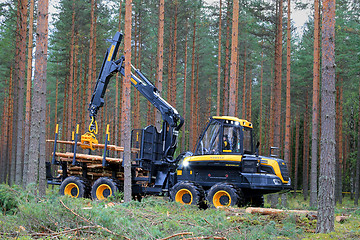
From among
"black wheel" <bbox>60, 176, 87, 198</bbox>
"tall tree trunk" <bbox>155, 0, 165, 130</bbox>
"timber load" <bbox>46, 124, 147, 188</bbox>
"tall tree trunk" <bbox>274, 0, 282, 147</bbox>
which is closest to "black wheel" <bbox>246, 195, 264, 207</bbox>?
"timber load" <bbox>46, 124, 147, 188</bbox>

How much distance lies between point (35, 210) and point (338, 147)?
2477cm

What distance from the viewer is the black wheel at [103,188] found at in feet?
47.4

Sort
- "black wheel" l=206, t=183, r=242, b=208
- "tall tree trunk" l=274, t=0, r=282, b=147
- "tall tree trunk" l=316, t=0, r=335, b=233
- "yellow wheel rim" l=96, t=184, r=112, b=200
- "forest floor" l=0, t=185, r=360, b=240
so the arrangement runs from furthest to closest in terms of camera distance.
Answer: "tall tree trunk" l=274, t=0, r=282, b=147, "yellow wheel rim" l=96, t=184, r=112, b=200, "black wheel" l=206, t=183, r=242, b=208, "tall tree trunk" l=316, t=0, r=335, b=233, "forest floor" l=0, t=185, r=360, b=240

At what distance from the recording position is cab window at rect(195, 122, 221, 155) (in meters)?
13.6

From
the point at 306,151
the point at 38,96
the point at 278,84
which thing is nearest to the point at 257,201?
the point at 278,84

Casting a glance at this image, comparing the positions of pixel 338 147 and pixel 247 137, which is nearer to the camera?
pixel 247 137

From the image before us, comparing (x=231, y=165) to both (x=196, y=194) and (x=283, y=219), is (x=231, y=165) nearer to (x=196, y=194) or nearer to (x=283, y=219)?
(x=196, y=194)

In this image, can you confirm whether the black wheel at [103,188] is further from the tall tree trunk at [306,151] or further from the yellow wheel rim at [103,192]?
the tall tree trunk at [306,151]

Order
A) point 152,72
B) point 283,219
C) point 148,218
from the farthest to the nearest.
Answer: point 152,72 < point 283,219 < point 148,218

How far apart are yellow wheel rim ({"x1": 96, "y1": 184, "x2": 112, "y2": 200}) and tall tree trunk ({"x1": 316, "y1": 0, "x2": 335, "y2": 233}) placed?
8.11 m

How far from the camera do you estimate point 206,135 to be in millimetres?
13828

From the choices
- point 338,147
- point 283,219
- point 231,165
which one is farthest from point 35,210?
point 338,147

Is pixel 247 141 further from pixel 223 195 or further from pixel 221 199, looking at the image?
pixel 221 199

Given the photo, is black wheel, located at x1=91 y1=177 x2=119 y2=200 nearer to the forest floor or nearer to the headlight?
the forest floor
